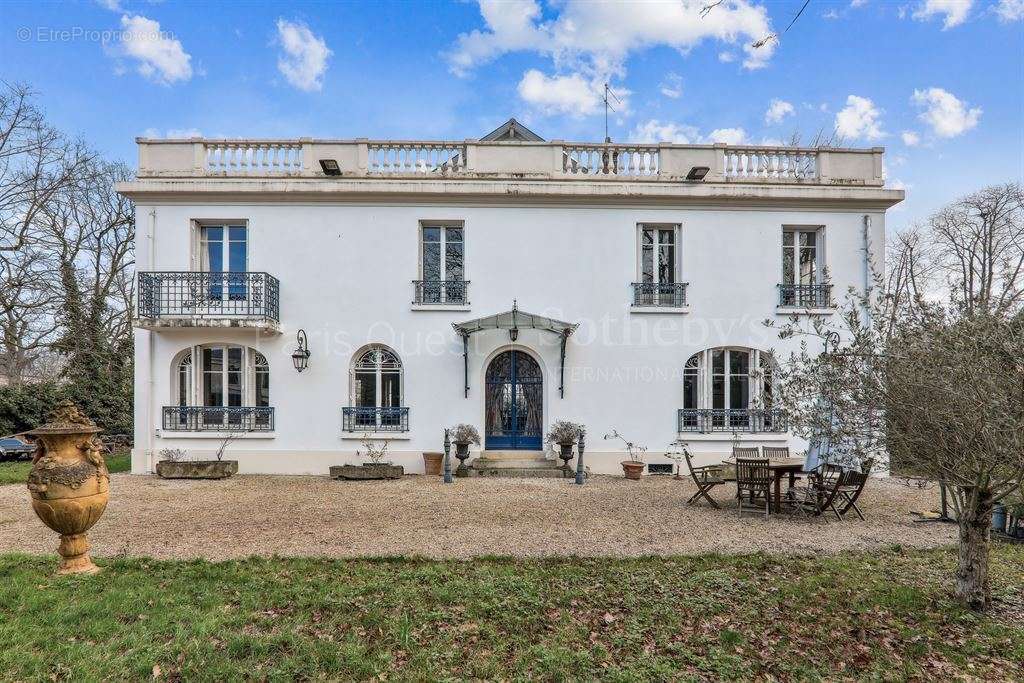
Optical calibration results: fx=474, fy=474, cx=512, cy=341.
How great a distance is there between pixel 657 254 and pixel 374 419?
7898 mm

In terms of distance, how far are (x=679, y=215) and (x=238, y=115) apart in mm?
11944

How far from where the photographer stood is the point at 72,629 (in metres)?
3.80

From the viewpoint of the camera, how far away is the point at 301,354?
426 inches

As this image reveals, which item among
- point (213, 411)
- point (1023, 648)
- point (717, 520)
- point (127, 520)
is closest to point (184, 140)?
point (213, 411)

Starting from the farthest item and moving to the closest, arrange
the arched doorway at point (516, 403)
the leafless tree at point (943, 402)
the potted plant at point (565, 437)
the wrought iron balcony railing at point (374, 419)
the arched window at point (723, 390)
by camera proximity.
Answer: the arched doorway at point (516, 403)
the arched window at point (723, 390)
the wrought iron balcony railing at point (374, 419)
the potted plant at point (565, 437)
the leafless tree at point (943, 402)

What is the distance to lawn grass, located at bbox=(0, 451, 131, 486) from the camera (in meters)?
10.5

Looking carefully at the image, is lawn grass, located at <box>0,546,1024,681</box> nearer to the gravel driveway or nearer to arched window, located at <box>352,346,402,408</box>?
the gravel driveway

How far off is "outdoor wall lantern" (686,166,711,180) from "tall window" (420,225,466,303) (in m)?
5.61

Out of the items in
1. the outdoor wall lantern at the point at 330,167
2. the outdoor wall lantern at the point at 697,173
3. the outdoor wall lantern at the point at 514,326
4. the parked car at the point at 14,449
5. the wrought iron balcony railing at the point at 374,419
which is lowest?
the parked car at the point at 14,449

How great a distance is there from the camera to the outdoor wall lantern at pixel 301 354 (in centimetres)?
1084

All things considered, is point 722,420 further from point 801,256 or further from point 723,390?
point 801,256

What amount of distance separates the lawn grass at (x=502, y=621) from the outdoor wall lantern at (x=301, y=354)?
5928mm

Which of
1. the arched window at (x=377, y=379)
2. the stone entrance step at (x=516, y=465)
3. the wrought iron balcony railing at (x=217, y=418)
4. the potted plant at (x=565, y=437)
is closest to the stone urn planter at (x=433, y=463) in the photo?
the stone entrance step at (x=516, y=465)

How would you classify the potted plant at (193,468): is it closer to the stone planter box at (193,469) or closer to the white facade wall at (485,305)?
the stone planter box at (193,469)
